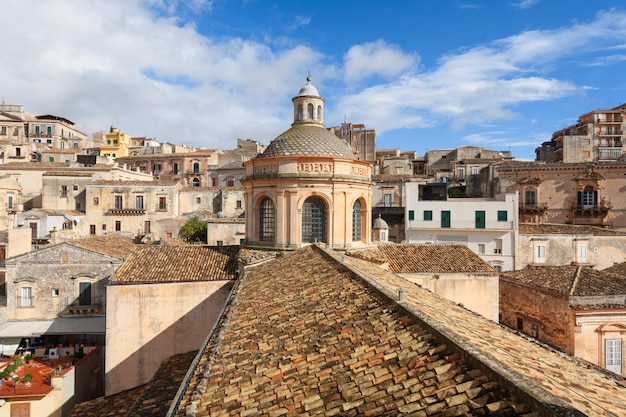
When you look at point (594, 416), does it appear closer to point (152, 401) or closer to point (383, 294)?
point (383, 294)

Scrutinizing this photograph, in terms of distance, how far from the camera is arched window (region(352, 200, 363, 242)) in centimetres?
1641

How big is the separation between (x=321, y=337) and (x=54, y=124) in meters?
68.2

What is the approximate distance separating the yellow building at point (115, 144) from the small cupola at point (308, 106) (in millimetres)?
53776

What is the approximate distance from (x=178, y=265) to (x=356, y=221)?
7027mm

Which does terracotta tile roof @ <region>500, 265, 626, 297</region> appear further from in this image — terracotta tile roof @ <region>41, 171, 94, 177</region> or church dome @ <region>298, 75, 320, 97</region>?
terracotta tile roof @ <region>41, 171, 94, 177</region>

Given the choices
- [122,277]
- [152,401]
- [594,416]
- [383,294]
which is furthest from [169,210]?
[594,416]

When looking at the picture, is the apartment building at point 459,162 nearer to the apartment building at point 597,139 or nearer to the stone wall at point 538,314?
the apartment building at point 597,139

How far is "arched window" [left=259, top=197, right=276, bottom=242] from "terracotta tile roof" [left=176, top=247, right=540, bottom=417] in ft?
24.3

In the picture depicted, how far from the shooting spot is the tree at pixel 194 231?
3459cm

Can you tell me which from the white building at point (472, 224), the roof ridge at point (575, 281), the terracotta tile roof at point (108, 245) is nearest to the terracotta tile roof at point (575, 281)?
the roof ridge at point (575, 281)

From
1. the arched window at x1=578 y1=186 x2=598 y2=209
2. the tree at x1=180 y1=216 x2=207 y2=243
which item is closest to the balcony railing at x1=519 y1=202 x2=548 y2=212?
the arched window at x1=578 y1=186 x2=598 y2=209

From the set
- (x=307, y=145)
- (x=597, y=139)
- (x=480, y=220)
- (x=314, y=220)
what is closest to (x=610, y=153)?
(x=597, y=139)

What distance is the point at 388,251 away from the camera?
19.4m

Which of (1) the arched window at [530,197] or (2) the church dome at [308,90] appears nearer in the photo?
(2) the church dome at [308,90]
